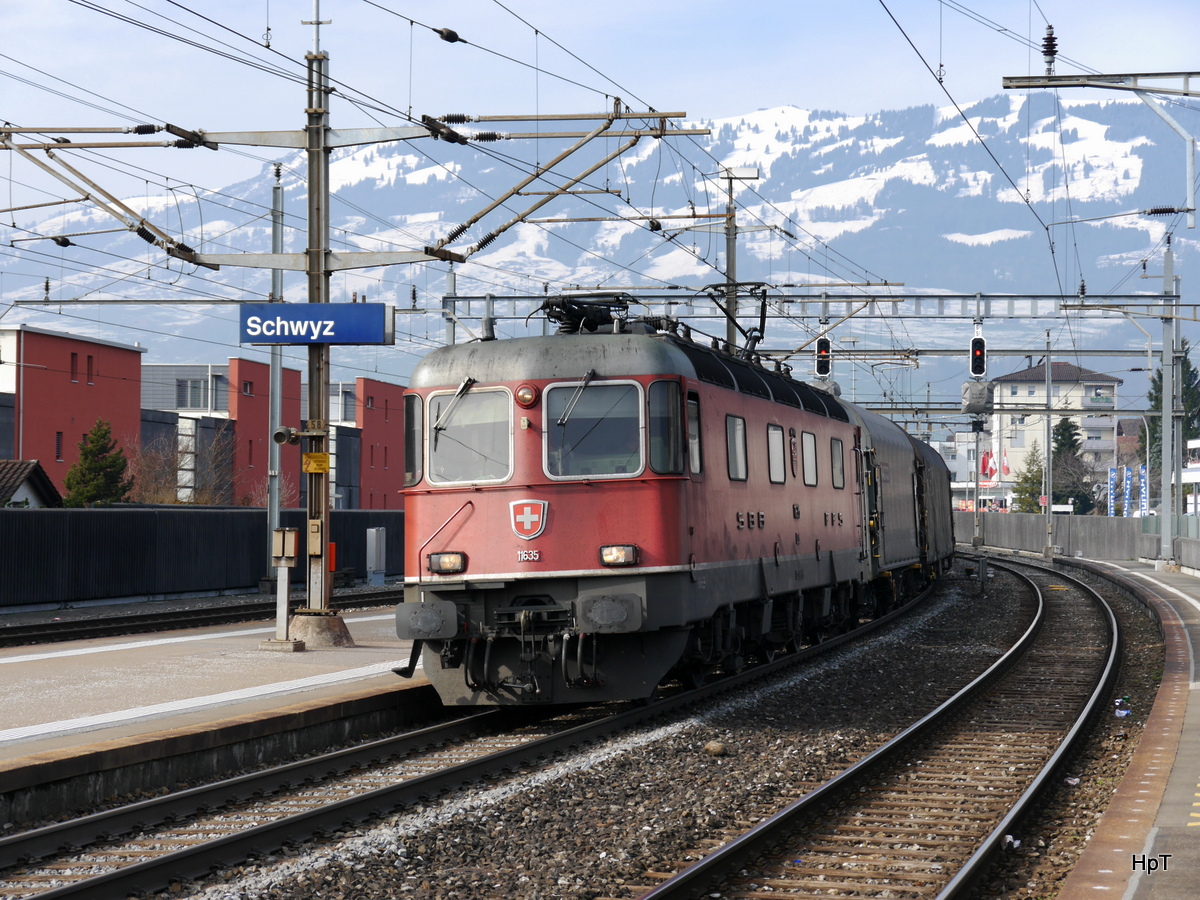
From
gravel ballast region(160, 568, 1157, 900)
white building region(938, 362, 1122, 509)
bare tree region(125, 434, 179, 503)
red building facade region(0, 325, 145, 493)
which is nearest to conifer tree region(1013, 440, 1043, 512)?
white building region(938, 362, 1122, 509)

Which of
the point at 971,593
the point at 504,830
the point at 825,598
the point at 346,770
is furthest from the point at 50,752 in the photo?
the point at 971,593

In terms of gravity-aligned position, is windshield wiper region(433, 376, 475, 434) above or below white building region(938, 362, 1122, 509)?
below

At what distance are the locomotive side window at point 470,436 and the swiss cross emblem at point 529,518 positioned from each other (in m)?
0.34

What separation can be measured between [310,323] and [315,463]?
167cm

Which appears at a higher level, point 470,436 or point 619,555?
point 470,436

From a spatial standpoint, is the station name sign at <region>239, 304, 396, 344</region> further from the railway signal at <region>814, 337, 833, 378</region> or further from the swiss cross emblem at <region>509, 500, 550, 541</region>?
the railway signal at <region>814, 337, 833, 378</region>

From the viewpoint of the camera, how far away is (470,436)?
12828 millimetres

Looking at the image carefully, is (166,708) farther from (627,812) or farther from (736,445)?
(736,445)

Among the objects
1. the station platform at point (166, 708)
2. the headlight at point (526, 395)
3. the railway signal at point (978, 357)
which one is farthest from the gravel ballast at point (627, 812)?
the railway signal at point (978, 357)

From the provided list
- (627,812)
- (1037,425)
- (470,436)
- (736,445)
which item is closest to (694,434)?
(736,445)

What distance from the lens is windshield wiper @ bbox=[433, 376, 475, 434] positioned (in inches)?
507

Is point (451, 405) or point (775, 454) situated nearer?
point (451, 405)

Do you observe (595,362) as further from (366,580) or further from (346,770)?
(366,580)

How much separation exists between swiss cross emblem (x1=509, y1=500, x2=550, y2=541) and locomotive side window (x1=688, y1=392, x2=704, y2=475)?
143 cm
